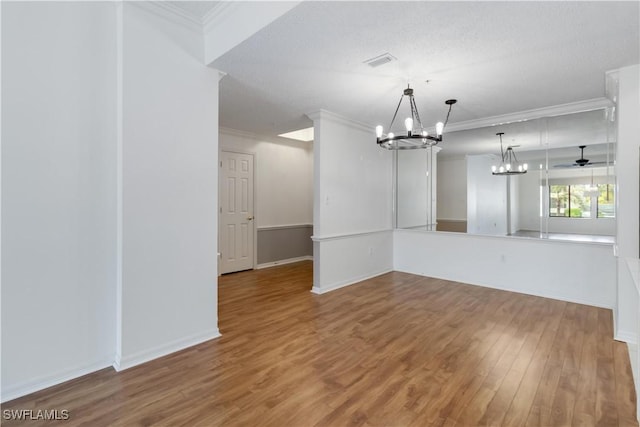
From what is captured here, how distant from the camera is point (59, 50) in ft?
7.42

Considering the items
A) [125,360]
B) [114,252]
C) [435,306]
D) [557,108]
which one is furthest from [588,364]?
[114,252]

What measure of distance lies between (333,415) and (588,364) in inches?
84.9

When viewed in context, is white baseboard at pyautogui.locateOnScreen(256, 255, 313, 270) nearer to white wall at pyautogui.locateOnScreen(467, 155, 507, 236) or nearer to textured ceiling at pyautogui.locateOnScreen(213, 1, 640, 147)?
textured ceiling at pyautogui.locateOnScreen(213, 1, 640, 147)

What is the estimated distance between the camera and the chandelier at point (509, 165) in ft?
14.9

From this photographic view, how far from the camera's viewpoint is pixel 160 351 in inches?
105

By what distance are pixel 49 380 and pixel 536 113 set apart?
5.88 m

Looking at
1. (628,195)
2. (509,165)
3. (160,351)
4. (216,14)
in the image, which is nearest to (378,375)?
(160,351)

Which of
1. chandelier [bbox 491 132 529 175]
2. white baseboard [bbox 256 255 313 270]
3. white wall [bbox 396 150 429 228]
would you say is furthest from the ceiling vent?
white baseboard [bbox 256 255 313 270]

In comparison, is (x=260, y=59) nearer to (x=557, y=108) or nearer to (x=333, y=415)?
(x=333, y=415)

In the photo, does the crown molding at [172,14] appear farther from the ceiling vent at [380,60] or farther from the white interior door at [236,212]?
the white interior door at [236,212]

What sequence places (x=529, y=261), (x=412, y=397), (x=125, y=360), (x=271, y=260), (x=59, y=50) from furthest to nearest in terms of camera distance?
(x=271, y=260) < (x=529, y=261) < (x=125, y=360) < (x=59, y=50) < (x=412, y=397)

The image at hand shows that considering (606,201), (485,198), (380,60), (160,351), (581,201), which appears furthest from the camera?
(485,198)

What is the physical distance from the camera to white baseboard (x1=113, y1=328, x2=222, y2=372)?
247cm

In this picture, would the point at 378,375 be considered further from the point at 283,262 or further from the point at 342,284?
the point at 283,262
